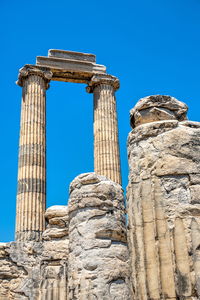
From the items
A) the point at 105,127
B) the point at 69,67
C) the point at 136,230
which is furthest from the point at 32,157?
the point at 136,230

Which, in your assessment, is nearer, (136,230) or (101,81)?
(136,230)

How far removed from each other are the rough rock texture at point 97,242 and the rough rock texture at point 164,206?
187 cm

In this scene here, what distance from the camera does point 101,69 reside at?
2414cm

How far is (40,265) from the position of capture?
33.0 ft

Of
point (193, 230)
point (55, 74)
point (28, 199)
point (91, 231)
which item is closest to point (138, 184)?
point (193, 230)

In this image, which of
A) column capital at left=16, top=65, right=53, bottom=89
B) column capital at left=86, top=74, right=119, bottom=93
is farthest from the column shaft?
column capital at left=16, top=65, right=53, bottom=89

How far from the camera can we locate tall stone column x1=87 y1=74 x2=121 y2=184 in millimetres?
22172

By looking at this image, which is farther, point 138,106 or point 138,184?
point 138,106

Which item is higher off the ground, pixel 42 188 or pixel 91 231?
pixel 42 188

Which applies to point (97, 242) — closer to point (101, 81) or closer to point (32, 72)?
point (32, 72)

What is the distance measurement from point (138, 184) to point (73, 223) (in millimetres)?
2463

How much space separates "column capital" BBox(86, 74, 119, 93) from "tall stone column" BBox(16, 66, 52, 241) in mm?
2214

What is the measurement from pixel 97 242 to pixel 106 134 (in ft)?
52.6

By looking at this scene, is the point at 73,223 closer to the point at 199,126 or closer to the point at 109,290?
the point at 109,290
